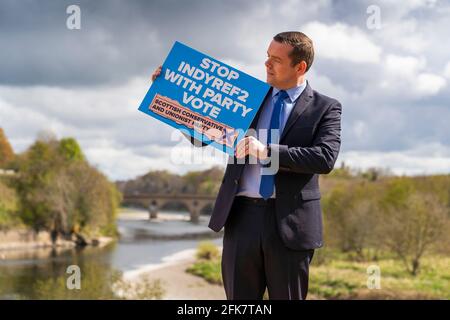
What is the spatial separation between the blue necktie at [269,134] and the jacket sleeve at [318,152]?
10cm

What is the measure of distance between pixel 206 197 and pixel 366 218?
2601 centimetres

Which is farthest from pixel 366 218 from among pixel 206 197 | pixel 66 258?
pixel 206 197

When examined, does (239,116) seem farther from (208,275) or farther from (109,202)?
(109,202)

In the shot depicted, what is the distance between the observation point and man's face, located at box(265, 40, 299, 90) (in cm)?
308

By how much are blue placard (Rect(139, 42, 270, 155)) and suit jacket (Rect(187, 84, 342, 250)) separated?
14 cm

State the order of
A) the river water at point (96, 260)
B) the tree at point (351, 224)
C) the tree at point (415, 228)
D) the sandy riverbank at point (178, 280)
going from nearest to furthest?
the river water at point (96, 260), the sandy riverbank at point (178, 280), the tree at point (415, 228), the tree at point (351, 224)

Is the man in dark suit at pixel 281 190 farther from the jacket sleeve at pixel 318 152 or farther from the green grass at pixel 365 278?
the green grass at pixel 365 278

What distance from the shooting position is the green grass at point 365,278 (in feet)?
94.1

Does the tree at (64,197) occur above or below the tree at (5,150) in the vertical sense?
below

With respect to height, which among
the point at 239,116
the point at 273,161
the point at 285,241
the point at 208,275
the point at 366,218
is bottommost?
the point at 208,275

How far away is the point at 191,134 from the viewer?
126 inches

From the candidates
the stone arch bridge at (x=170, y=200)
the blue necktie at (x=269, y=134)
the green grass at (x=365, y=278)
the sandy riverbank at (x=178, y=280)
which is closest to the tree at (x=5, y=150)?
the stone arch bridge at (x=170, y=200)

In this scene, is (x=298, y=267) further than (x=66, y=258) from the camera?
No
